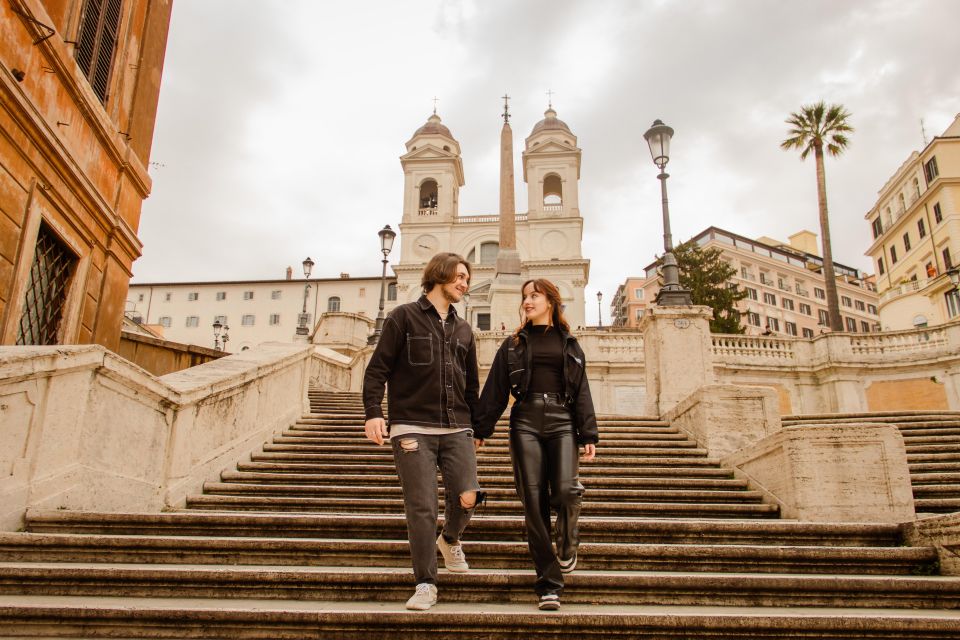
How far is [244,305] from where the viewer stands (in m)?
69.9

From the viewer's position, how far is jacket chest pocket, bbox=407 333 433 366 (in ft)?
12.4

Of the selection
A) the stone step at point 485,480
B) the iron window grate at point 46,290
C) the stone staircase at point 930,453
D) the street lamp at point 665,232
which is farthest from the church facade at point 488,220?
the stone step at point 485,480

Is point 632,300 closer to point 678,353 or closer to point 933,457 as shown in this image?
point 678,353

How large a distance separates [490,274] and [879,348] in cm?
3755

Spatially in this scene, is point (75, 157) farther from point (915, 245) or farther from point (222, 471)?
point (915, 245)

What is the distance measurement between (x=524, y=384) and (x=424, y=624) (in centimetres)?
143

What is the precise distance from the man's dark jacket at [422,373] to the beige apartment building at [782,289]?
66.5m

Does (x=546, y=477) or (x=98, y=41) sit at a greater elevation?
(x=98, y=41)

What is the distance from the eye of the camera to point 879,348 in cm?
2155

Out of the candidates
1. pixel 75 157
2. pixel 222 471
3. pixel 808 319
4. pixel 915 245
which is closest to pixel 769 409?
pixel 222 471

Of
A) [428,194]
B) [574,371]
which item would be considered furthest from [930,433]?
[428,194]

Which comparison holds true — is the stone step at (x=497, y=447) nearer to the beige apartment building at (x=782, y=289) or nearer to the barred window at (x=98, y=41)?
the barred window at (x=98, y=41)

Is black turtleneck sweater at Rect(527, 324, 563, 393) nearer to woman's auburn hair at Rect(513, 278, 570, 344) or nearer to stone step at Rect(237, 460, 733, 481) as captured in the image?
woman's auburn hair at Rect(513, 278, 570, 344)

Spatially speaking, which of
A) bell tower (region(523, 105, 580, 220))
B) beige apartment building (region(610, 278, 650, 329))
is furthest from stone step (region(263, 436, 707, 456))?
beige apartment building (region(610, 278, 650, 329))
